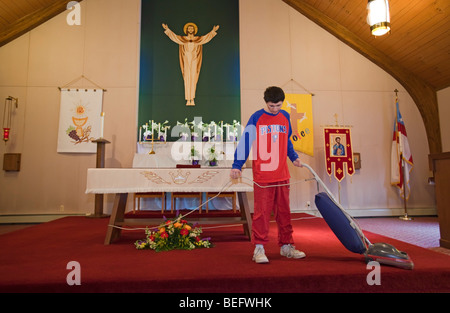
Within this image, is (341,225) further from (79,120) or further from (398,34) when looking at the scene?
(79,120)

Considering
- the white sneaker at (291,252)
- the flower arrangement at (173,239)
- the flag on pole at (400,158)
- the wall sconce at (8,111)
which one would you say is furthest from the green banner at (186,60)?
the white sneaker at (291,252)

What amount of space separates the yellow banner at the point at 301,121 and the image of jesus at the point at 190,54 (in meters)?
2.15

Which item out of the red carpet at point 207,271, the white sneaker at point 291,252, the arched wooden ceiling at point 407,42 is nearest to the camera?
the red carpet at point 207,271

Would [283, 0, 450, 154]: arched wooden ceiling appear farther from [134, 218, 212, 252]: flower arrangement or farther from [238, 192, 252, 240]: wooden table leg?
[134, 218, 212, 252]: flower arrangement

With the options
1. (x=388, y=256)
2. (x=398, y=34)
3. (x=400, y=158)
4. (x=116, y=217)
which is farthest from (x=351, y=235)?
(x=398, y=34)

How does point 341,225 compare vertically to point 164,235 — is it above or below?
above

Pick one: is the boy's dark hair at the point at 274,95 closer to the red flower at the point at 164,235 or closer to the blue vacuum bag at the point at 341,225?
the blue vacuum bag at the point at 341,225

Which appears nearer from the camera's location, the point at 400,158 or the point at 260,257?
the point at 260,257

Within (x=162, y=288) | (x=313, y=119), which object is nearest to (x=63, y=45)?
(x=313, y=119)

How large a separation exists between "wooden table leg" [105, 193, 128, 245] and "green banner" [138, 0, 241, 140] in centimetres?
338

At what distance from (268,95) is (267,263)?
4.31 feet

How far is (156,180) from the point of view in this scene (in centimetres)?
291

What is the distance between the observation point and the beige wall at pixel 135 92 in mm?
5664

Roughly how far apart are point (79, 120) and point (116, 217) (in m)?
3.65
